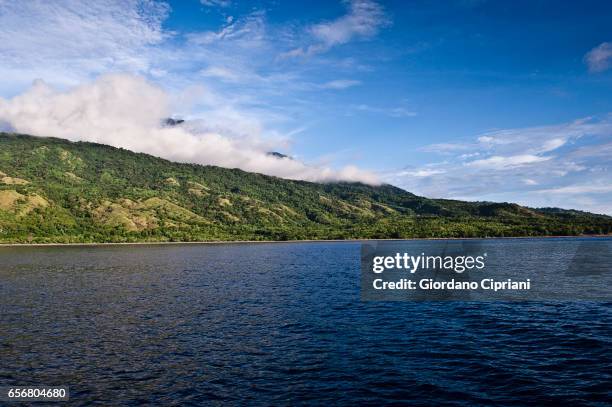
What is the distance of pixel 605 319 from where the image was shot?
6291cm

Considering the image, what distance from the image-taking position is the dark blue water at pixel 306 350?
122 ft

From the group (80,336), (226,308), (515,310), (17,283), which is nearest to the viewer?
(80,336)

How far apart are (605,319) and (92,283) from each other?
120m

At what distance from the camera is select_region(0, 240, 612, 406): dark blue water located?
37.1 meters

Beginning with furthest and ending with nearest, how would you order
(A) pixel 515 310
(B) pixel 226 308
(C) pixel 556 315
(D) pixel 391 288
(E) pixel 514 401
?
(D) pixel 391 288
(B) pixel 226 308
(A) pixel 515 310
(C) pixel 556 315
(E) pixel 514 401

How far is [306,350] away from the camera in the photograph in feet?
163

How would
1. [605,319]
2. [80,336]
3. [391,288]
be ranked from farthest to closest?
[391,288], [605,319], [80,336]

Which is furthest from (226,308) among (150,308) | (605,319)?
(605,319)

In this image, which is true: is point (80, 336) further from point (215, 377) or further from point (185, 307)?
point (215, 377)

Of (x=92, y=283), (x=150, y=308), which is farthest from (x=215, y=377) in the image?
(x=92, y=283)

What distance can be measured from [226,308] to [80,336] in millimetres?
25855

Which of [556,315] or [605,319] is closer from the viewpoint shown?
[605,319]

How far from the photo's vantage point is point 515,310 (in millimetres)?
71938

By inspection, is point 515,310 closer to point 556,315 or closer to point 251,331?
point 556,315
